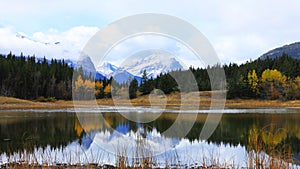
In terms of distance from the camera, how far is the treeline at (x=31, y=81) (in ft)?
271

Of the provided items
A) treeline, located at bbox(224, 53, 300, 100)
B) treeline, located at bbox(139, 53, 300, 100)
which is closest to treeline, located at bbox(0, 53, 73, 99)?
treeline, located at bbox(139, 53, 300, 100)

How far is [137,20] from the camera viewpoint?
664 inches

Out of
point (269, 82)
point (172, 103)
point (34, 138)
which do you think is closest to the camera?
point (34, 138)

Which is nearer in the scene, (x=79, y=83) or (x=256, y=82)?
(x=256, y=82)

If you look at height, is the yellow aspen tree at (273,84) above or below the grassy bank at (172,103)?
above

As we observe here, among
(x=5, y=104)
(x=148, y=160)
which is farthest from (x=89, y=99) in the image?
(x=148, y=160)

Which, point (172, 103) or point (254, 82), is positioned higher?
point (254, 82)

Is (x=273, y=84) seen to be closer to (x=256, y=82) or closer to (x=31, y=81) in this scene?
(x=256, y=82)

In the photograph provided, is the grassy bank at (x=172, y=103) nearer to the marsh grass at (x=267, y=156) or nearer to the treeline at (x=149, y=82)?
the treeline at (x=149, y=82)

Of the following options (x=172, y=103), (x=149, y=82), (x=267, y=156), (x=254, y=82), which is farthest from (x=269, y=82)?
(x=267, y=156)

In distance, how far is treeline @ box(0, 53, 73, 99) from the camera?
82500 mm

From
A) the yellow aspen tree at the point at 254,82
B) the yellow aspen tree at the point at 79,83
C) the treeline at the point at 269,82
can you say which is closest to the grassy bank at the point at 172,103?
the treeline at the point at 269,82

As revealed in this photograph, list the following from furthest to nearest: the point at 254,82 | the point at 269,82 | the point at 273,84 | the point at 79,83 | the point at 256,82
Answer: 1. the point at 79,83
2. the point at 256,82
3. the point at 254,82
4. the point at 269,82
5. the point at 273,84

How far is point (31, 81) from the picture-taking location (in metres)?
86.1
